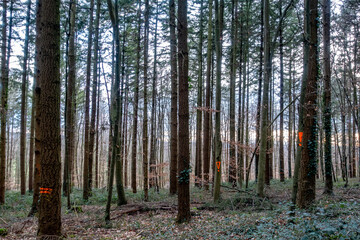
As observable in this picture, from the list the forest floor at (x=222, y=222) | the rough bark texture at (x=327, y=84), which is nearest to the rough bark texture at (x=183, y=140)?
the forest floor at (x=222, y=222)

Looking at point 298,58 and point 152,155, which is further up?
point 298,58

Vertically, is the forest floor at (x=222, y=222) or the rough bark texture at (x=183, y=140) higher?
the rough bark texture at (x=183, y=140)

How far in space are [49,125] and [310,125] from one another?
6.84 metres

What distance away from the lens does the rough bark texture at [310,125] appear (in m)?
6.39

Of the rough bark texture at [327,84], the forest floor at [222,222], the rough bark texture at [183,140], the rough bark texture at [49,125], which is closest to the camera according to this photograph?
the forest floor at [222,222]

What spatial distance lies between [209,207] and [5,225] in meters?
6.60

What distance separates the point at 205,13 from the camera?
1505 cm

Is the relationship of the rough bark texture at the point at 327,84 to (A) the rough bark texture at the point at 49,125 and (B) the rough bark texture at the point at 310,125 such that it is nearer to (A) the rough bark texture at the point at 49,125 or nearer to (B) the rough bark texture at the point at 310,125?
(B) the rough bark texture at the point at 310,125

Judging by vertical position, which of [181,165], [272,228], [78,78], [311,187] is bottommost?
[272,228]

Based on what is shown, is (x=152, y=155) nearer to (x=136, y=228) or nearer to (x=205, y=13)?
(x=136, y=228)

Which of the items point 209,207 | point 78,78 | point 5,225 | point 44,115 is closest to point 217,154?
point 209,207

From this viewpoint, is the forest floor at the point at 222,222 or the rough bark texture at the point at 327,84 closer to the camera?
the forest floor at the point at 222,222

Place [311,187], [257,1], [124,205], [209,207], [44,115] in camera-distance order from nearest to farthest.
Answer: [44,115]
[311,187]
[209,207]
[124,205]
[257,1]

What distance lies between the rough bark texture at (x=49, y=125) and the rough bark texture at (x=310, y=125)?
617cm
